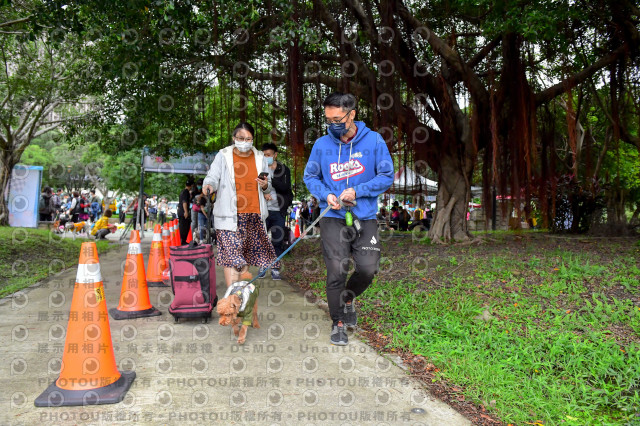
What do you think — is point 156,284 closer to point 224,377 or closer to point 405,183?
point 224,377

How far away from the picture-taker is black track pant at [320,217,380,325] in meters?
3.48

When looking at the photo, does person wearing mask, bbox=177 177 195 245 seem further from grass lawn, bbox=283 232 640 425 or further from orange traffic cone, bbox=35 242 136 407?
orange traffic cone, bbox=35 242 136 407

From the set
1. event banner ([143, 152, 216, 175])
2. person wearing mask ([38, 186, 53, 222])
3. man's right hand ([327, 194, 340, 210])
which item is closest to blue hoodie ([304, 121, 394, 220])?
man's right hand ([327, 194, 340, 210])

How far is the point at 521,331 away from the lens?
3619 millimetres

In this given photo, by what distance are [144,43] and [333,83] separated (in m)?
3.67

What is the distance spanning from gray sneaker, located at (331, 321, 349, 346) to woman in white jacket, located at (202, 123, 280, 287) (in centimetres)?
91

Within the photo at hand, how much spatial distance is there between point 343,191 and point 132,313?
7.71 ft

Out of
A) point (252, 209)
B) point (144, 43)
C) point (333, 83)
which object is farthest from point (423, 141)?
point (252, 209)

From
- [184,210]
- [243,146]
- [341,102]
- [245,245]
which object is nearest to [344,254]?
[245,245]

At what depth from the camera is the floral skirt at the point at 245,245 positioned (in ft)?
12.7

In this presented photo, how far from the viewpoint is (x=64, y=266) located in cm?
775

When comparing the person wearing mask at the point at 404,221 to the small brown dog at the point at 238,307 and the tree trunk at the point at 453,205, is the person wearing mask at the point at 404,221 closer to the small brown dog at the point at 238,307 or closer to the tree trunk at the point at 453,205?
the tree trunk at the point at 453,205

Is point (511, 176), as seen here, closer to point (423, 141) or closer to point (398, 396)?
Answer: point (423, 141)

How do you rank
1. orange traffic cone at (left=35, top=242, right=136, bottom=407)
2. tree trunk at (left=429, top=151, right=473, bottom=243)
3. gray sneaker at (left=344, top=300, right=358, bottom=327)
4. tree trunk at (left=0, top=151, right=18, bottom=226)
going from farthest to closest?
tree trunk at (left=0, top=151, right=18, bottom=226) → tree trunk at (left=429, top=151, right=473, bottom=243) → gray sneaker at (left=344, top=300, right=358, bottom=327) → orange traffic cone at (left=35, top=242, right=136, bottom=407)
